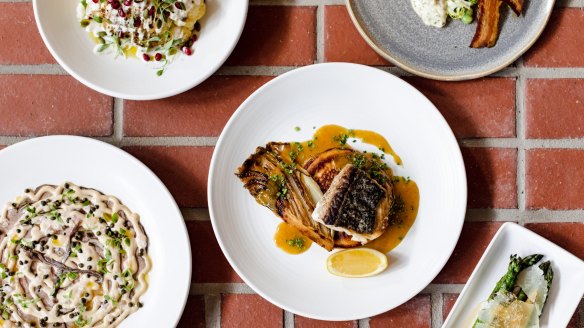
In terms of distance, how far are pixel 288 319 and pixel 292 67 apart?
0.92m

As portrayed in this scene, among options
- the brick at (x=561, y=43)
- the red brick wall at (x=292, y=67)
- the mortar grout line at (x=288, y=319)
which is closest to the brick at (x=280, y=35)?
the red brick wall at (x=292, y=67)

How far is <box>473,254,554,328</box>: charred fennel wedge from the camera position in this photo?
7.22 feet

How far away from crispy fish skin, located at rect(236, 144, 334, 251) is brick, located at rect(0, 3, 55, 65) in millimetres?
824

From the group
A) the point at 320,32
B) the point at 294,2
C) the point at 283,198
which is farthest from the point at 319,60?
the point at 283,198

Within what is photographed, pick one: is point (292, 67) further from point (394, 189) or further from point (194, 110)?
point (394, 189)

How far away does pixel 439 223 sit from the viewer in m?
2.23

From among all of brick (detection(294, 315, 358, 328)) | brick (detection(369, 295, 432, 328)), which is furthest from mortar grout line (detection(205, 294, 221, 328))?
brick (detection(369, 295, 432, 328))

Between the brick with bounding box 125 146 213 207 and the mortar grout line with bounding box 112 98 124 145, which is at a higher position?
the mortar grout line with bounding box 112 98 124 145

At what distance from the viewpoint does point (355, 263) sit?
2215mm

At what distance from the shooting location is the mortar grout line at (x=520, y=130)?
227 cm

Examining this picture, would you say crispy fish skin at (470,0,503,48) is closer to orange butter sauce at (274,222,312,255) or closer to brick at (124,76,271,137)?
brick at (124,76,271,137)

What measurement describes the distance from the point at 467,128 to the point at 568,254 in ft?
1.80

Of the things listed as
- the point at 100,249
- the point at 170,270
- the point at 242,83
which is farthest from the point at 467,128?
the point at 100,249

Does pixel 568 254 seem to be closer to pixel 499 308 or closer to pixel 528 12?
pixel 499 308
